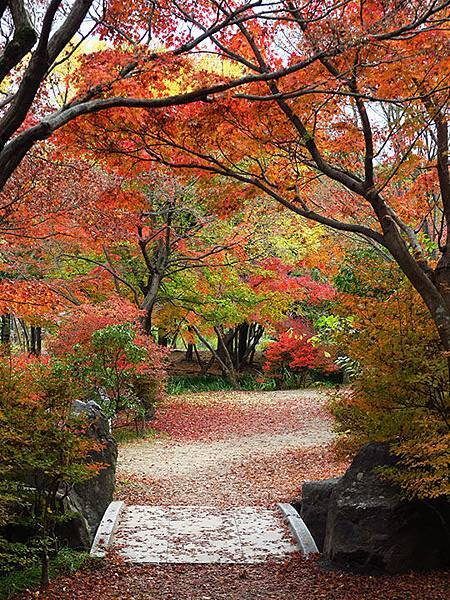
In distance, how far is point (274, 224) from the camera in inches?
631

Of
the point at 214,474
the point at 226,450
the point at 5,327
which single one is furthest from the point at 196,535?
the point at 5,327

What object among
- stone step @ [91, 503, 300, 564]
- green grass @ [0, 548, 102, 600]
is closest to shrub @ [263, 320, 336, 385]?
stone step @ [91, 503, 300, 564]

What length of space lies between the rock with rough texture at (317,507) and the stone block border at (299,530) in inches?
3.5

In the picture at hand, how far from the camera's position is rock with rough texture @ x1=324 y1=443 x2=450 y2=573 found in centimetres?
506

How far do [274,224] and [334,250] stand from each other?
1717 millimetres

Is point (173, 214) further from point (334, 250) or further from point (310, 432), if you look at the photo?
point (310, 432)

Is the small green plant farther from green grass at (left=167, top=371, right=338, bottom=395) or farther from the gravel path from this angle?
green grass at (left=167, top=371, right=338, bottom=395)

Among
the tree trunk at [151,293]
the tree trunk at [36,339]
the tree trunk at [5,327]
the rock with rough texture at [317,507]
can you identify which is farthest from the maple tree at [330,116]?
the tree trunk at [36,339]

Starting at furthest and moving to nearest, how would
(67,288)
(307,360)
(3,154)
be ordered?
(307,360), (67,288), (3,154)

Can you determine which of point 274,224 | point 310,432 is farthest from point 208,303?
point 310,432

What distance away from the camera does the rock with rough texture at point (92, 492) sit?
587 cm

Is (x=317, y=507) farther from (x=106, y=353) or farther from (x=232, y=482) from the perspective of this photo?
(x=106, y=353)

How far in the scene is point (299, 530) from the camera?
6.33 meters

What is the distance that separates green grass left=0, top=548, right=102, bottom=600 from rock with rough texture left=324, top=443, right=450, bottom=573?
7.03ft
